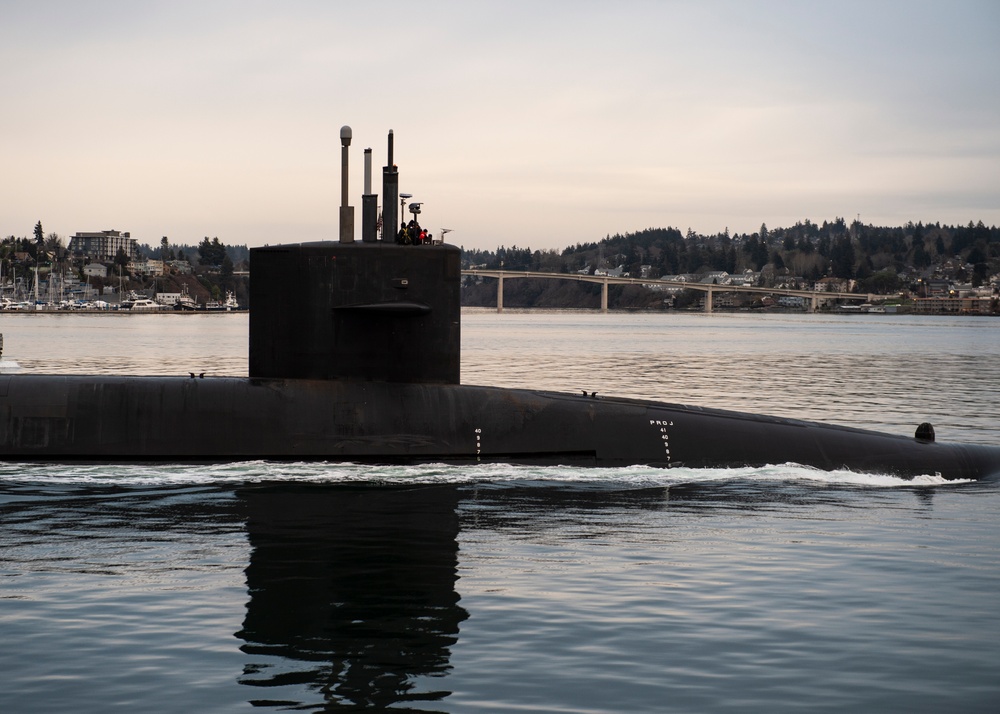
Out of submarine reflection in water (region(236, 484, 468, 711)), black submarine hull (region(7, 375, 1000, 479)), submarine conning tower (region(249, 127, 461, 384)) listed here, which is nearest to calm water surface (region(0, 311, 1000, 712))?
submarine reflection in water (region(236, 484, 468, 711))

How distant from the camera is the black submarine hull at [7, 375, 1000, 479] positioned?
735 inches

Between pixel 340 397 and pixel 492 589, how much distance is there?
6948 mm

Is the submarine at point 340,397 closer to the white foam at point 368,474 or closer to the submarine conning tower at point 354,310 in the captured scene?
the submarine conning tower at point 354,310

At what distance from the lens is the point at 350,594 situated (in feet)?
40.5

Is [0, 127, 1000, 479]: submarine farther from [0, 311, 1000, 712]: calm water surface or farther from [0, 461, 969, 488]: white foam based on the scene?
[0, 311, 1000, 712]: calm water surface

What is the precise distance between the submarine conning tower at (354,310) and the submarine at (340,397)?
22 millimetres

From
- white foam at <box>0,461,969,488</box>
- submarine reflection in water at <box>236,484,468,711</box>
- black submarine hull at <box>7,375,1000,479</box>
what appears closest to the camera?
submarine reflection in water at <box>236,484,468,711</box>

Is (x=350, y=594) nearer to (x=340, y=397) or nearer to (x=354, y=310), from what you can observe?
(x=340, y=397)

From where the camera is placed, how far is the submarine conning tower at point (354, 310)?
18734 millimetres

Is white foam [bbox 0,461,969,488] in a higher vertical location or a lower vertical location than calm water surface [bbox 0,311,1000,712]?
higher

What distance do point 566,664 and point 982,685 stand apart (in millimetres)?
3602

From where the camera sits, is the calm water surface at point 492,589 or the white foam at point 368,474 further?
the white foam at point 368,474

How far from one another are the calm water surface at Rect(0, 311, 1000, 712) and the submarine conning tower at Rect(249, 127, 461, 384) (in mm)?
1767

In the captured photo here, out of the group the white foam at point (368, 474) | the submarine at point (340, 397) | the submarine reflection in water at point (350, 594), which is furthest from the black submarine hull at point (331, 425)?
the submarine reflection in water at point (350, 594)
